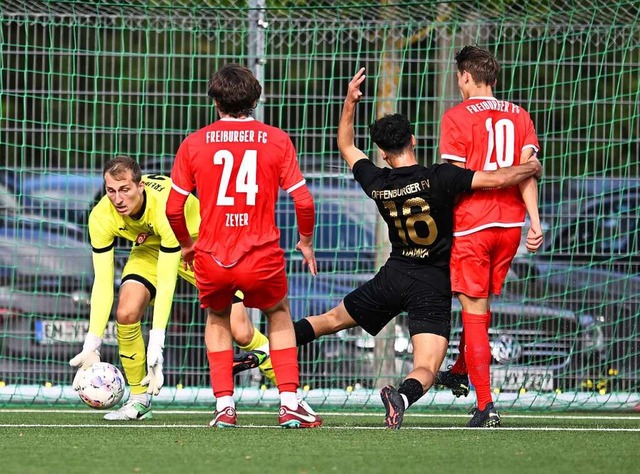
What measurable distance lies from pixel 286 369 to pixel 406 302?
81cm

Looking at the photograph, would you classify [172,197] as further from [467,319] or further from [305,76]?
[305,76]

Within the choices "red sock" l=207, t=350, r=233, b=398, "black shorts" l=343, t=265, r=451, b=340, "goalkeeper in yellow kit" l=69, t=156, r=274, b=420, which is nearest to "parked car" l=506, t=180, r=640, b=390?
"goalkeeper in yellow kit" l=69, t=156, r=274, b=420

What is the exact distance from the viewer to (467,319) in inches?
281

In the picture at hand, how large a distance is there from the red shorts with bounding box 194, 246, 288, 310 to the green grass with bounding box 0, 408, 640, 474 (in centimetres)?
70

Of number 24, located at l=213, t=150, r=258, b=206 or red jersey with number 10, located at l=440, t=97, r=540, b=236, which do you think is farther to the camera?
red jersey with number 10, located at l=440, t=97, r=540, b=236

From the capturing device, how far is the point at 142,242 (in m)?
8.18

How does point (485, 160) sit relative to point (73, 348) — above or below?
above

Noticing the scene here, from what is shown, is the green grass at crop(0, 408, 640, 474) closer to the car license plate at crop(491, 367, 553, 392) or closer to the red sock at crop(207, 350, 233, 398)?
the red sock at crop(207, 350, 233, 398)

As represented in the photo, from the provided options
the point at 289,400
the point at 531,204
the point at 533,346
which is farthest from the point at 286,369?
the point at 533,346

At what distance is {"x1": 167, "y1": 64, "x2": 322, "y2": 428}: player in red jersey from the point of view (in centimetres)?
671

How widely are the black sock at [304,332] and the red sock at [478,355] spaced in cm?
93

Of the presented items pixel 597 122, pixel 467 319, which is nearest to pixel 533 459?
pixel 467 319

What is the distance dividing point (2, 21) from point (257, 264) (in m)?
4.36

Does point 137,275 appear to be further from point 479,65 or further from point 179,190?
A: point 479,65
